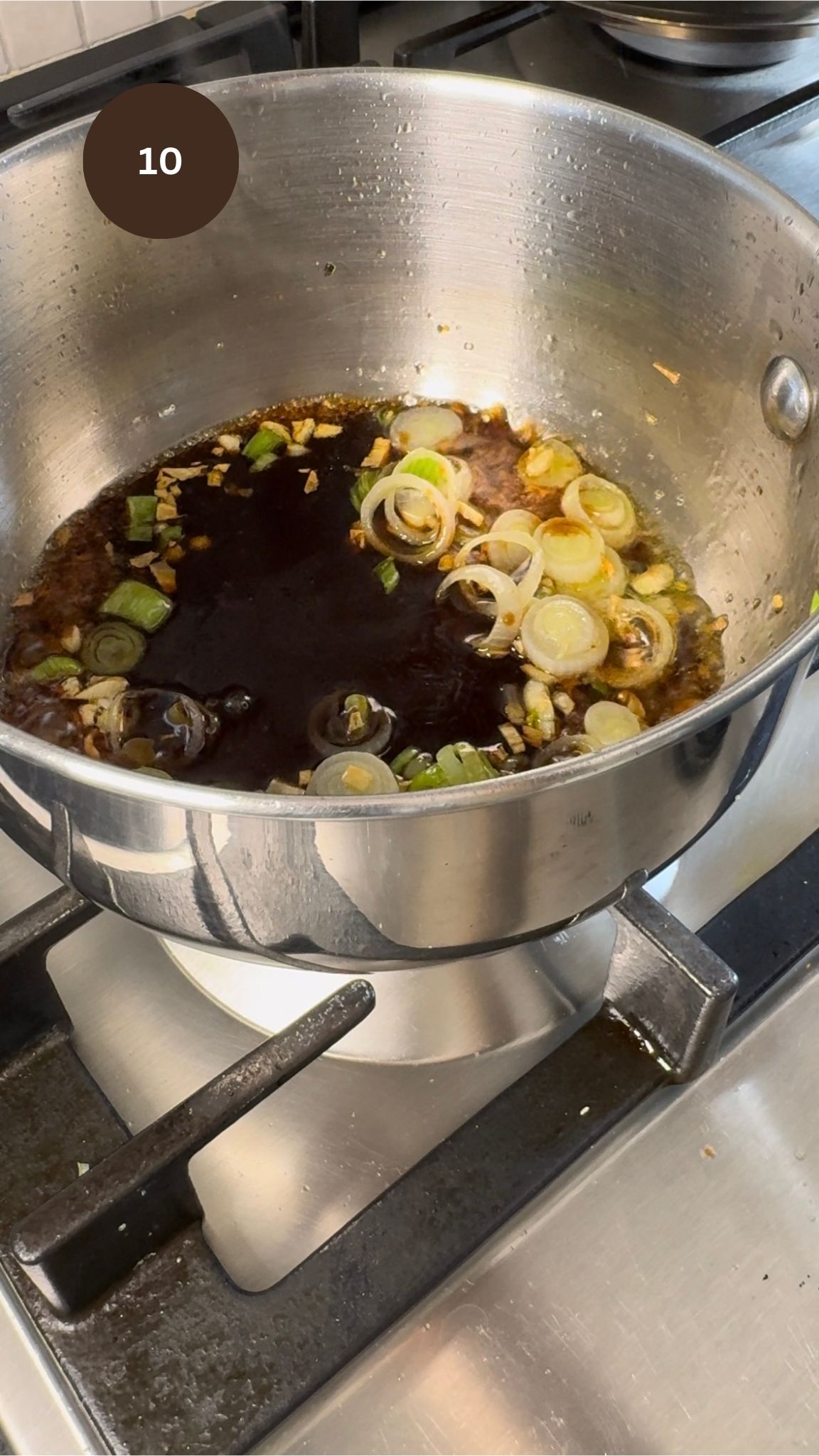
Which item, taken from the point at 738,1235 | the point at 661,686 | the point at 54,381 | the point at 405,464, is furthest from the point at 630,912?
the point at 54,381

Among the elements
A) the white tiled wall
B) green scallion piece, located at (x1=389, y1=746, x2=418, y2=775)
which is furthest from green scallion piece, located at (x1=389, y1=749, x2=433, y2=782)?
the white tiled wall

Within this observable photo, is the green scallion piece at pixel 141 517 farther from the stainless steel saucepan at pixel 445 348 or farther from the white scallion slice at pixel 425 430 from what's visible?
the white scallion slice at pixel 425 430

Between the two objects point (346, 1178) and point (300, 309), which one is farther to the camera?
point (300, 309)

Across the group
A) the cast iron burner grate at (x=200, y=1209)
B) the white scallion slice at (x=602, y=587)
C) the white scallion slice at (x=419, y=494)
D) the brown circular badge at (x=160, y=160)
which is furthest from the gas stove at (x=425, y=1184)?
the brown circular badge at (x=160, y=160)

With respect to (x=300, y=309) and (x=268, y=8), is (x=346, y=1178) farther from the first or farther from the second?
(x=268, y=8)

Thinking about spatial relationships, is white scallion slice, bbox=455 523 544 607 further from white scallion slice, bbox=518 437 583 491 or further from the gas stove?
the gas stove

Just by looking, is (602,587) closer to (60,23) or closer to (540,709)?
(540,709)

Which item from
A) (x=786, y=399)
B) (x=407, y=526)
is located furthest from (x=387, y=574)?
(x=786, y=399)
